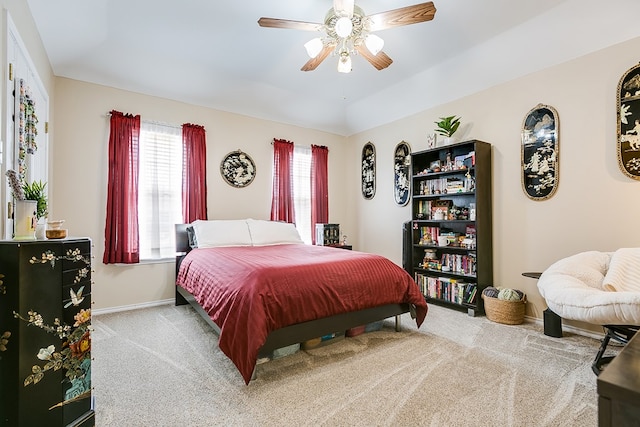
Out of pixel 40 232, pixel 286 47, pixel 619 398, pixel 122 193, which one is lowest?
pixel 619 398

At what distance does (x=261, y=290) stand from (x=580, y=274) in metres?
2.45

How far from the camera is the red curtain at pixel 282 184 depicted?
484 centimetres

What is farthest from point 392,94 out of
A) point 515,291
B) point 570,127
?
point 515,291

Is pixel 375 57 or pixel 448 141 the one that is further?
pixel 448 141

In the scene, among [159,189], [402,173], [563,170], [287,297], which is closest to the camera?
[287,297]

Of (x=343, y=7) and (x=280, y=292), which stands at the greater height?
(x=343, y=7)

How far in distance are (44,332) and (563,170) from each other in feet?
13.5

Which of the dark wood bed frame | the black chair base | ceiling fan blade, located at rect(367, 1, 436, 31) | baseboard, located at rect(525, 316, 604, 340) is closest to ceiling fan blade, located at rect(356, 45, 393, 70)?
ceiling fan blade, located at rect(367, 1, 436, 31)

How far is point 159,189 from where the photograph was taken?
3965mm

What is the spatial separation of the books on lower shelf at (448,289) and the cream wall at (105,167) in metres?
2.60

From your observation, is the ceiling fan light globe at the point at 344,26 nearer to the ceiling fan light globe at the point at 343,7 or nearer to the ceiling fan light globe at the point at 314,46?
the ceiling fan light globe at the point at 343,7

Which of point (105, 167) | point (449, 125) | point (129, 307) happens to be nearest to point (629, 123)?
point (449, 125)

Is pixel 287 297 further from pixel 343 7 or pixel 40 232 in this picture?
pixel 343 7

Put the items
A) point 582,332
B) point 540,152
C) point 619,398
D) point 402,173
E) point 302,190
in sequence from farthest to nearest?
point 302,190 < point 402,173 < point 540,152 < point 582,332 < point 619,398
